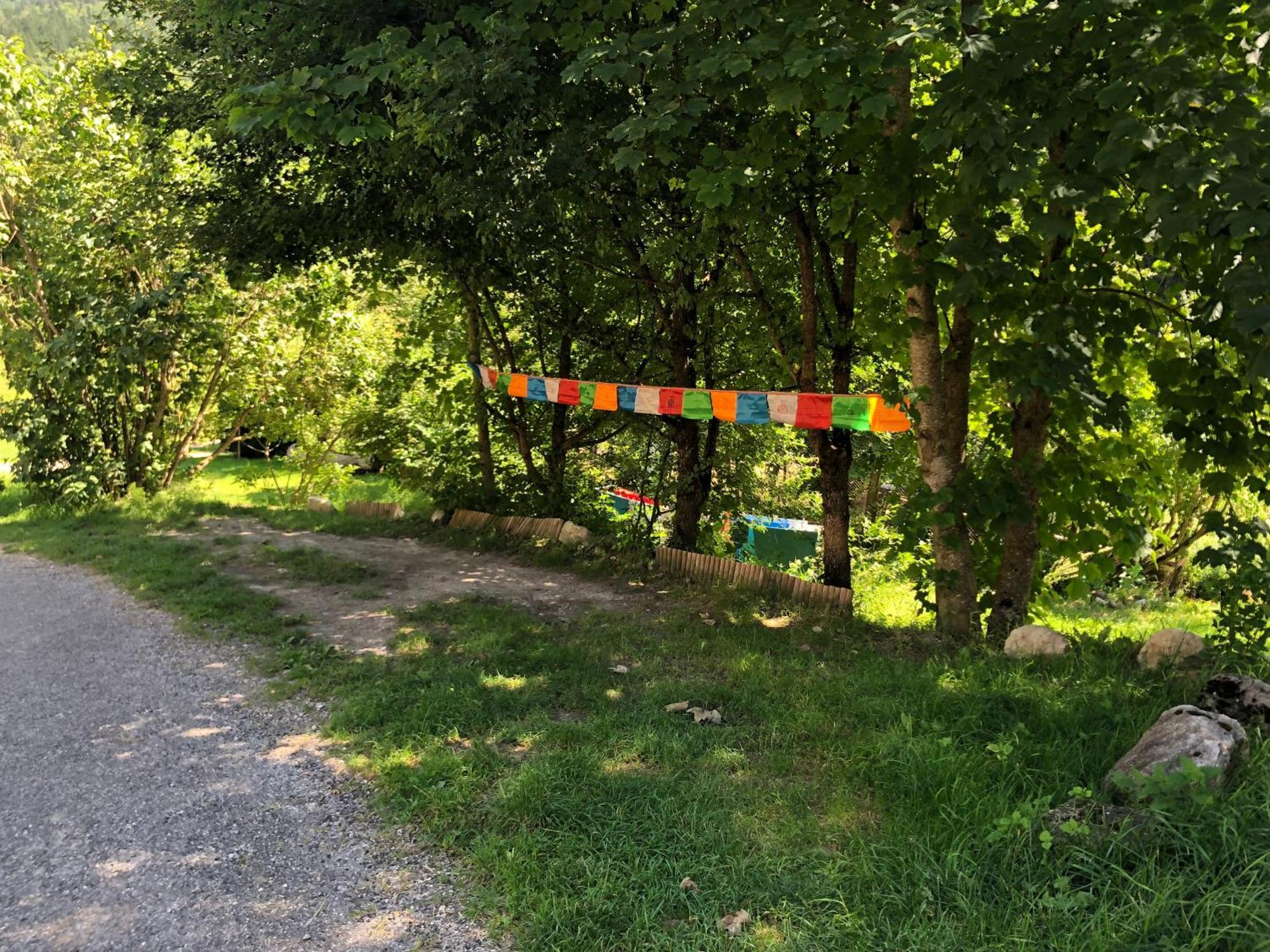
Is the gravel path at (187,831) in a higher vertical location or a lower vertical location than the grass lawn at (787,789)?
lower

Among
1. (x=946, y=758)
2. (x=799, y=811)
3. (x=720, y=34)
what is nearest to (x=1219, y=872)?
Result: (x=946, y=758)

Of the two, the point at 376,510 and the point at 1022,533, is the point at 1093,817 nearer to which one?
the point at 1022,533

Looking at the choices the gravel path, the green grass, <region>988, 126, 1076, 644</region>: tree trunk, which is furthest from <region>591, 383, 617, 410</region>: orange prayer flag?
the gravel path

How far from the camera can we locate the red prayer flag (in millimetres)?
6570

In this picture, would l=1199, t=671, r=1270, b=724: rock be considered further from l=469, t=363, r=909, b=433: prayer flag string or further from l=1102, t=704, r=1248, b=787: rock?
l=469, t=363, r=909, b=433: prayer flag string

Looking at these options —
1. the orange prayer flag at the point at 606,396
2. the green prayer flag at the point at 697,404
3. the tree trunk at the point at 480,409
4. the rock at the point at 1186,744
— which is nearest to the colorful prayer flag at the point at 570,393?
the orange prayer flag at the point at 606,396

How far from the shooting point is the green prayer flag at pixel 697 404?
7578mm

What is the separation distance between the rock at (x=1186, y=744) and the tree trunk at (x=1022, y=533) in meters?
2.09

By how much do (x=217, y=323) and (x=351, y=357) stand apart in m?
2.75

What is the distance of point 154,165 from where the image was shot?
29.6ft

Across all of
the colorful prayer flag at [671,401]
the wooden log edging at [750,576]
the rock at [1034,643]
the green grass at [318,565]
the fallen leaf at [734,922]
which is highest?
the colorful prayer flag at [671,401]

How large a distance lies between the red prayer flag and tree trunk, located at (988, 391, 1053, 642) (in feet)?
4.56

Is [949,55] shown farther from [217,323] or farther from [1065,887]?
[217,323]

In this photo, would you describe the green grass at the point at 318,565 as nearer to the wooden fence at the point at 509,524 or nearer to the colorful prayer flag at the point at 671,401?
the wooden fence at the point at 509,524
